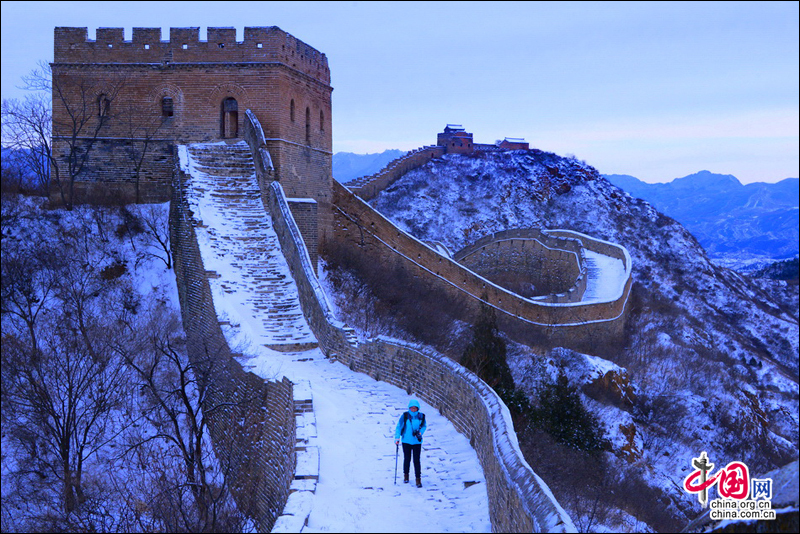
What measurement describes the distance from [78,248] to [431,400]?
39.1 ft

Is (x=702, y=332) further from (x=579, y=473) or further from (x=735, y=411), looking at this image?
(x=579, y=473)

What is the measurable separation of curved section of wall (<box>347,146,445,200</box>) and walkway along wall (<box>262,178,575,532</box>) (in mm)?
34111

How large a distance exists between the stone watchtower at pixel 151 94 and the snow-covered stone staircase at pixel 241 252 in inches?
48.5

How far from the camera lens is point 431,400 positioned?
11680 millimetres

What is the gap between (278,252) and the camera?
1852 cm

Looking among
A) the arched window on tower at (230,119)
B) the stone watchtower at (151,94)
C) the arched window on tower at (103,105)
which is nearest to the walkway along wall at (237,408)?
the stone watchtower at (151,94)

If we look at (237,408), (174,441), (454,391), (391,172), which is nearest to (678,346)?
(237,408)

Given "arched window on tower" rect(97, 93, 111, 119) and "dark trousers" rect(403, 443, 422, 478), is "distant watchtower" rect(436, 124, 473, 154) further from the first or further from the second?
"dark trousers" rect(403, 443, 422, 478)

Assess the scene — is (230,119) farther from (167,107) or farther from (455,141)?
(455,141)

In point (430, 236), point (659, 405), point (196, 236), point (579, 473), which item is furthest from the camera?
point (430, 236)

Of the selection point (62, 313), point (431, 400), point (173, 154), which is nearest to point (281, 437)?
point (431, 400)

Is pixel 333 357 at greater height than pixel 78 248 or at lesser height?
lesser

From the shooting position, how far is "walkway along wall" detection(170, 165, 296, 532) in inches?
428

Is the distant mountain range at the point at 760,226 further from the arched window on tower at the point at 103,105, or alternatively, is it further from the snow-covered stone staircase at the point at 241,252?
the arched window on tower at the point at 103,105
